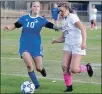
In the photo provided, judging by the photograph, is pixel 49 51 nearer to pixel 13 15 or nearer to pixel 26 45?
pixel 26 45

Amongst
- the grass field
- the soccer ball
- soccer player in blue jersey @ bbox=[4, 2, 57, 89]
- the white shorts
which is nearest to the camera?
the soccer ball

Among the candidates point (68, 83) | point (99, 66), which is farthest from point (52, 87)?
point (99, 66)

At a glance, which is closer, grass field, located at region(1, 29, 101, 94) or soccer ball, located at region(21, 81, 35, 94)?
soccer ball, located at region(21, 81, 35, 94)

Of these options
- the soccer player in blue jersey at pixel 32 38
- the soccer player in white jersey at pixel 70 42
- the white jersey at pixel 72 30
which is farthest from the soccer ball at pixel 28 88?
the white jersey at pixel 72 30

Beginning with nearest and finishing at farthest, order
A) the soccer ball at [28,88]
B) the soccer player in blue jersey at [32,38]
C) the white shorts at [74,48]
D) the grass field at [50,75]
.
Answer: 1. the soccer ball at [28,88]
2. the white shorts at [74,48]
3. the soccer player in blue jersey at [32,38]
4. the grass field at [50,75]

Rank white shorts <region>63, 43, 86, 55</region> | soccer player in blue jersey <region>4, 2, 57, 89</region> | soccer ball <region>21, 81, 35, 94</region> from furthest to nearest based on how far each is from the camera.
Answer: soccer player in blue jersey <region>4, 2, 57, 89</region> → white shorts <region>63, 43, 86, 55</region> → soccer ball <region>21, 81, 35, 94</region>

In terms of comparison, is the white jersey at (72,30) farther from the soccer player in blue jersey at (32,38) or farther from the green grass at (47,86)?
the green grass at (47,86)

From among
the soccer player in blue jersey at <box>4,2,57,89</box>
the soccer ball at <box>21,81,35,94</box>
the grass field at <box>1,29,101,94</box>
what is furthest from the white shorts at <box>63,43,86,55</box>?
the soccer ball at <box>21,81,35,94</box>

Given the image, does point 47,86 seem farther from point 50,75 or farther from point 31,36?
point 50,75

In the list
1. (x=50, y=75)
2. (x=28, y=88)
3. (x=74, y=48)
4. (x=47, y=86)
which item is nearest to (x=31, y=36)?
(x=74, y=48)

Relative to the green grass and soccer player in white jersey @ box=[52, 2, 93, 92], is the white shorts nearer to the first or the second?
soccer player in white jersey @ box=[52, 2, 93, 92]

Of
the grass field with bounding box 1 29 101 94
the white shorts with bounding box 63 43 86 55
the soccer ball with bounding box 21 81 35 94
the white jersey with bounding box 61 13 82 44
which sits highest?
the white jersey with bounding box 61 13 82 44

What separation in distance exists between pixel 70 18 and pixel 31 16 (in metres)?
0.95

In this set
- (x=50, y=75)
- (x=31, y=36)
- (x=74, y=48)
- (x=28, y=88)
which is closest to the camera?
(x=28, y=88)
